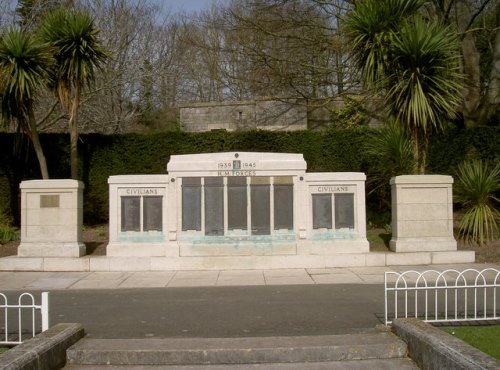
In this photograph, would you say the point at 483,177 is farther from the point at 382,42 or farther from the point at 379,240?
the point at 382,42

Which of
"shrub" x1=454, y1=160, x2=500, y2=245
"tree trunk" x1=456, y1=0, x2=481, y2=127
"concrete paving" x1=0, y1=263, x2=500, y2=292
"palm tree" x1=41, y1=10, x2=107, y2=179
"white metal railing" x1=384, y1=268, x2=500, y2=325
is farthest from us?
"tree trunk" x1=456, y1=0, x2=481, y2=127

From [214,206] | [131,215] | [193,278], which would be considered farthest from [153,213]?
[193,278]

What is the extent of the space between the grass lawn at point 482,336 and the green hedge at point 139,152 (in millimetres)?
10486

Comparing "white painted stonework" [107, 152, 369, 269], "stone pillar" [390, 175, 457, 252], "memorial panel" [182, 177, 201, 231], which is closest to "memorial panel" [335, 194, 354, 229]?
"white painted stonework" [107, 152, 369, 269]

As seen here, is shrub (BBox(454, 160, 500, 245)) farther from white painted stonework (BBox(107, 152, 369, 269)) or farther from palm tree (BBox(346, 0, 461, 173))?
white painted stonework (BBox(107, 152, 369, 269))

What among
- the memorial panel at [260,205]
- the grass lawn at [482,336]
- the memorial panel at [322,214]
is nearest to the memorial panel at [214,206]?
the memorial panel at [260,205]

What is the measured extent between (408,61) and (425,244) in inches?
173

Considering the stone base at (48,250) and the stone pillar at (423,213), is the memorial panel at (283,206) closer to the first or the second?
the stone pillar at (423,213)

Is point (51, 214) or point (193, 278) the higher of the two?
point (51, 214)

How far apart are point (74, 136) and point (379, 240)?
877 centimetres

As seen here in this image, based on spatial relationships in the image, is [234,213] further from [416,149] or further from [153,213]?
[416,149]

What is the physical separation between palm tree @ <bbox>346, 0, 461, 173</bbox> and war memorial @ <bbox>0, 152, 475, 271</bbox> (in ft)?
5.85

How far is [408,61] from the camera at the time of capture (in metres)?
13.0

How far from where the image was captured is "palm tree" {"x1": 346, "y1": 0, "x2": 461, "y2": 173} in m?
12.8
